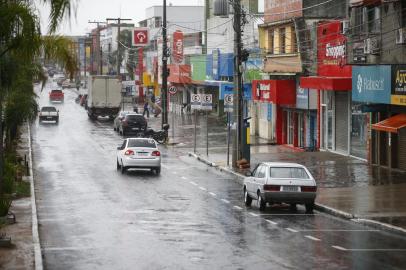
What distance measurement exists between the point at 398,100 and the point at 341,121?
10785 millimetres

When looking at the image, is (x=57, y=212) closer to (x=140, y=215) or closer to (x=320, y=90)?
(x=140, y=215)

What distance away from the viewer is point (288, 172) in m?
28.3

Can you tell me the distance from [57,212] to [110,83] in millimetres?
56825

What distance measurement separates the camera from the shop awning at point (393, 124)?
1425 inches

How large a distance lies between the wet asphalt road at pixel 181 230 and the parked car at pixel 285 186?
43 cm

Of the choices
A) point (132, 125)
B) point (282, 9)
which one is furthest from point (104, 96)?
point (282, 9)

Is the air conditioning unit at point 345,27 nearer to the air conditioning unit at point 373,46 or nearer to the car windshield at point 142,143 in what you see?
the air conditioning unit at point 373,46

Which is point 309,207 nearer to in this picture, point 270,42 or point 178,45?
point 270,42

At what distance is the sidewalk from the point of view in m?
27.1

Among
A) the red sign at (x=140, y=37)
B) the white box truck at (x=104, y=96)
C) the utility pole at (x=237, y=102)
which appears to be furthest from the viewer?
the red sign at (x=140, y=37)

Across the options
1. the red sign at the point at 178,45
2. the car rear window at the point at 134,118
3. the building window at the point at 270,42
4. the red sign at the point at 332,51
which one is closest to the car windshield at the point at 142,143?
the red sign at the point at 332,51

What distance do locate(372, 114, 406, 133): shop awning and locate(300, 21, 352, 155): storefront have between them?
5489mm

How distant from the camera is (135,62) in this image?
14700cm

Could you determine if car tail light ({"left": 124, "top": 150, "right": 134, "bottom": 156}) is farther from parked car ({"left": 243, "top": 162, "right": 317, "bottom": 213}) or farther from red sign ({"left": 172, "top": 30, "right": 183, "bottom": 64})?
red sign ({"left": 172, "top": 30, "right": 183, "bottom": 64})
